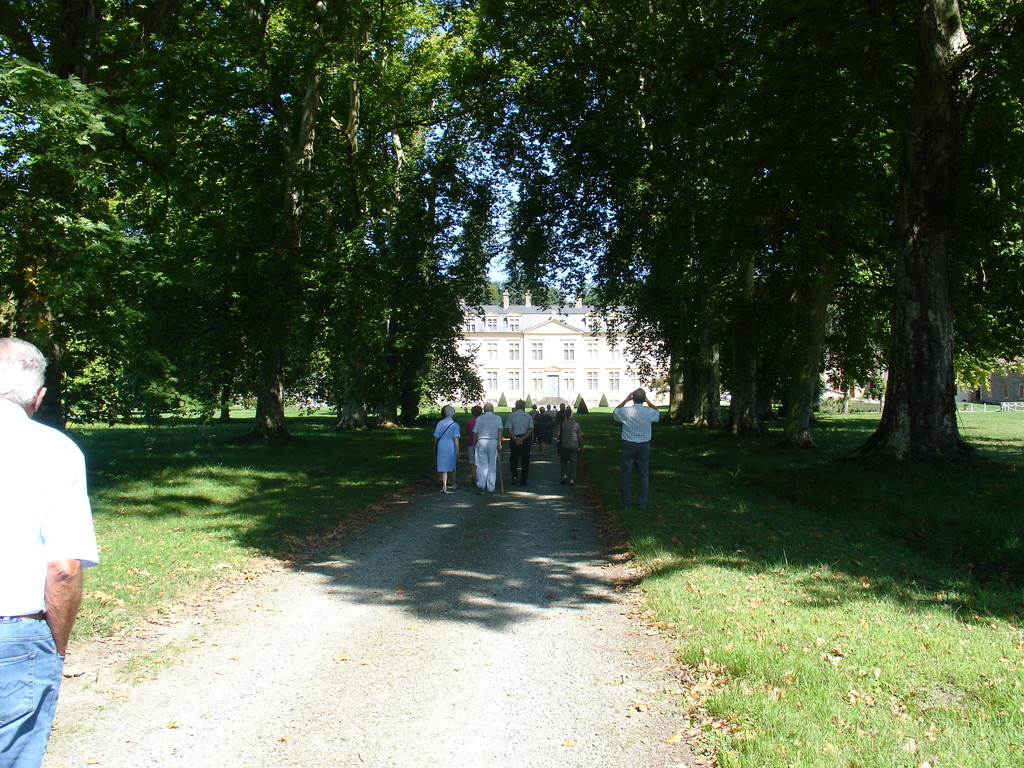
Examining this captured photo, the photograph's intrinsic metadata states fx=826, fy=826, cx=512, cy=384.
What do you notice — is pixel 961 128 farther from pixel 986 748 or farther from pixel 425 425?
pixel 425 425

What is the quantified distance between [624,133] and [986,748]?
60.2 feet

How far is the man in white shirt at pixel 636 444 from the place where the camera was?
12.0m

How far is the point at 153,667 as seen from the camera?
18.1 feet

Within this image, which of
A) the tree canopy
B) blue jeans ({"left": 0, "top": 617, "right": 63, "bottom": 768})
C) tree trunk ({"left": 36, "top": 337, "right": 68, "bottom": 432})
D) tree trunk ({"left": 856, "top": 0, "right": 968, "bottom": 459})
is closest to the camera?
blue jeans ({"left": 0, "top": 617, "right": 63, "bottom": 768})

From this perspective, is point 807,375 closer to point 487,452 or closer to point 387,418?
point 487,452

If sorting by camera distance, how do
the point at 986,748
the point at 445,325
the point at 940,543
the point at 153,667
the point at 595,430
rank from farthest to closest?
the point at 595,430 → the point at 445,325 → the point at 940,543 → the point at 153,667 → the point at 986,748

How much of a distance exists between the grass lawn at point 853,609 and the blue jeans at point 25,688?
2914 millimetres

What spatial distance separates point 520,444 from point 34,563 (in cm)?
1428

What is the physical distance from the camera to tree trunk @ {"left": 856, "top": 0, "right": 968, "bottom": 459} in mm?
13312

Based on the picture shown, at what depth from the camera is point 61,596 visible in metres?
2.66

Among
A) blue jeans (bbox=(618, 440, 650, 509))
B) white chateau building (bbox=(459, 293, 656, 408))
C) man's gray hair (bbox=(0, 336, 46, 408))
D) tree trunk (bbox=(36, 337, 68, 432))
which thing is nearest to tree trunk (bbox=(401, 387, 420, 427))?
tree trunk (bbox=(36, 337, 68, 432))

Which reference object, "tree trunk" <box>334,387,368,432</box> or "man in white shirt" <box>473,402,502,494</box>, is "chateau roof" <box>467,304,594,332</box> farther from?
"man in white shirt" <box>473,402,502,494</box>

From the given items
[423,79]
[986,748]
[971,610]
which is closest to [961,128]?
[971,610]

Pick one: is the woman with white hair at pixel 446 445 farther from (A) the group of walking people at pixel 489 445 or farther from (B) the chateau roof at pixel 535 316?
(B) the chateau roof at pixel 535 316
